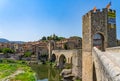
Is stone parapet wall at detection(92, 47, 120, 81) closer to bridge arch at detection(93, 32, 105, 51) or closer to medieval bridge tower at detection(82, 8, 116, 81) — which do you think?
medieval bridge tower at detection(82, 8, 116, 81)

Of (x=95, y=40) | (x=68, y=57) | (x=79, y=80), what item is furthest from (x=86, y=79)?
(x=68, y=57)

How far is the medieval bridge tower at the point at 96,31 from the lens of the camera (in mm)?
18797

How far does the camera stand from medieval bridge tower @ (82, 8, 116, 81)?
18.8m

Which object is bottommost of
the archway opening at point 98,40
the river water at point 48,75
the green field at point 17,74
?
the river water at point 48,75

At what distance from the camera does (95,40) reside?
1938 centimetres

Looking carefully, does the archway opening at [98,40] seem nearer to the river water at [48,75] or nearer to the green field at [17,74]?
the green field at [17,74]

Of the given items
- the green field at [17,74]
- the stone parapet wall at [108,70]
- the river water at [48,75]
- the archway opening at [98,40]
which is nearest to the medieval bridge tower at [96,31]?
the archway opening at [98,40]

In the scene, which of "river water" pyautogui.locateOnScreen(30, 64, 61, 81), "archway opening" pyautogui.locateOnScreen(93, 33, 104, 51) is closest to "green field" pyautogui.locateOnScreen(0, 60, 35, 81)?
"river water" pyautogui.locateOnScreen(30, 64, 61, 81)

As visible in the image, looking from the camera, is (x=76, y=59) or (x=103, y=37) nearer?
(x=103, y=37)

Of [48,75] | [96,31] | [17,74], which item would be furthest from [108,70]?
[48,75]

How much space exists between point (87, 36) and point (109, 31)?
1.84 metres

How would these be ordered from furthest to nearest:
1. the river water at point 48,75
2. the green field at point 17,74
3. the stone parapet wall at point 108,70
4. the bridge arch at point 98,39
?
the river water at point 48,75 → the green field at point 17,74 → the bridge arch at point 98,39 → the stone parapet wall at point 108,70

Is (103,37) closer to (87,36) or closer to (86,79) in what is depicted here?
(87,36)

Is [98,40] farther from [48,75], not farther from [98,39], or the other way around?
[48,75]
